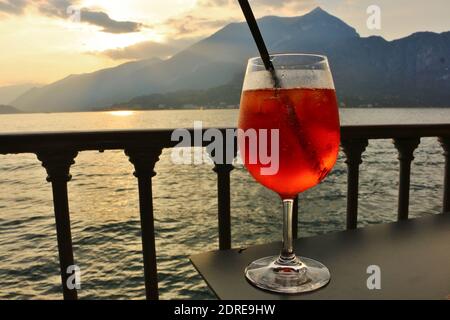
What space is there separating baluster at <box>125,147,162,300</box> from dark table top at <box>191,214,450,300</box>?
85 cm

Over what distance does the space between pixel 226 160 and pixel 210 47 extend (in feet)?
379

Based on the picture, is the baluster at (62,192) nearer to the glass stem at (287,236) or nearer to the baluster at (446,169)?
the glass stem at (287,236)

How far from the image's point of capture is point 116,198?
85.7ft

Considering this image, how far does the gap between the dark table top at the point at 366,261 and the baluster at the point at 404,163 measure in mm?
1136

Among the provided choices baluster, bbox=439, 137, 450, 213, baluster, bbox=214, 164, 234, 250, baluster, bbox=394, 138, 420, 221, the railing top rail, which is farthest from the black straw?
baluster, bbox=439, 137, 450, 213

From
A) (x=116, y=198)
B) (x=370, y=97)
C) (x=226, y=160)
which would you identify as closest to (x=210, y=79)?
(x=370, y=97)

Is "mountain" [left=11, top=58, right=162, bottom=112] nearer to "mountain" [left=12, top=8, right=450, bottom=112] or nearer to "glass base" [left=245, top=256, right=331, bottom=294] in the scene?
"mountain" [left=12, top=8, right=450, bottom=112]

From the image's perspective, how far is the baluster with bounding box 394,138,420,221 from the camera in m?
2.33

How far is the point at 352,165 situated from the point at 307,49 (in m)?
49.7

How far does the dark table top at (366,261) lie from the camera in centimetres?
81

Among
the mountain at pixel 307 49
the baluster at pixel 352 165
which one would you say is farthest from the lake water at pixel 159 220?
the mountain at pixel 307 49

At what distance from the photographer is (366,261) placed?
0.97m
